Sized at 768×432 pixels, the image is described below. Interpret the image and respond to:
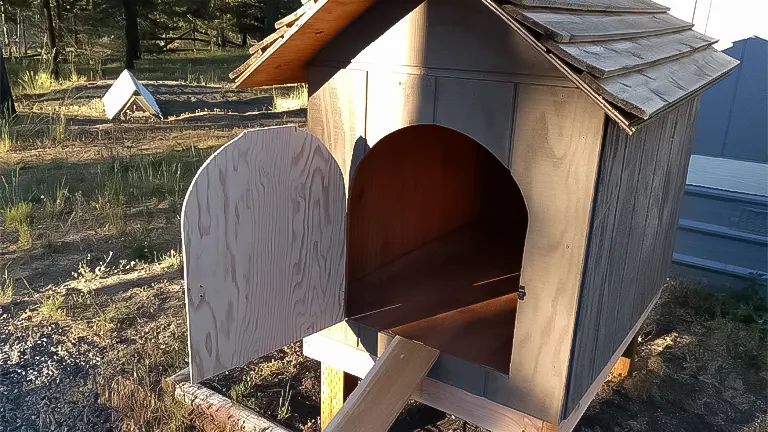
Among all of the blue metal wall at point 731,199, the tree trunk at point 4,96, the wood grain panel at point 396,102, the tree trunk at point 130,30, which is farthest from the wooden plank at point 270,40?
the tree trunk at point 130,30

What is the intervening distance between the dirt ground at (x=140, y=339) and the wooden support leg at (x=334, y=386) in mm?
340

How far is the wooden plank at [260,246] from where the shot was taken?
1.80 meters

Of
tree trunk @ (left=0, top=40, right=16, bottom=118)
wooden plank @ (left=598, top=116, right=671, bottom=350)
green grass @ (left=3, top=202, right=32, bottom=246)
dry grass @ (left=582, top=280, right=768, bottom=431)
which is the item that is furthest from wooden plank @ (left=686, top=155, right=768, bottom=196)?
tree trunk @ (left=0, top=40, right=16, bottom=118)

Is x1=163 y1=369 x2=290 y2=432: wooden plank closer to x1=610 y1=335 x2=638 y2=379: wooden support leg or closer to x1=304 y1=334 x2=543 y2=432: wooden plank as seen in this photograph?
x1=304 y1=334 x2=543 y2=432: wooden plank

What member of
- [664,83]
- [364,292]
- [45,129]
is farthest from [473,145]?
[45,129]

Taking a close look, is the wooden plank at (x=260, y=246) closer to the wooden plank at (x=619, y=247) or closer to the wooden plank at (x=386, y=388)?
the wooden plank at (x=386, y=388)

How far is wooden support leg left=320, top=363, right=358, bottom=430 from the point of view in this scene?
3080mm

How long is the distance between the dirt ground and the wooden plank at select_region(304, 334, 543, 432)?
85cm

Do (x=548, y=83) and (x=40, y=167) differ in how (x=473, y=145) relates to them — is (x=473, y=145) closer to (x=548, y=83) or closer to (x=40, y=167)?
(x=548, y=83)

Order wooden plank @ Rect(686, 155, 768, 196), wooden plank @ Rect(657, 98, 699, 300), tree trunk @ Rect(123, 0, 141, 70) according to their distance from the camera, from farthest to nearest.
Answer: tree trunk @ Rect(123, 0, 141, 70), wooden plank @ Rect(686, 155, 768, 196), wooden plank @ Rect(657, 98, 699, 300)

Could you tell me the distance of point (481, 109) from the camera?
78.7 inches

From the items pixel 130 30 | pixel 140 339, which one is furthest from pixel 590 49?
pixel 130 30

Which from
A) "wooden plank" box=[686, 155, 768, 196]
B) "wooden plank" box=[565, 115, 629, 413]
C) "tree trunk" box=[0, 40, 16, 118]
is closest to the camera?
"wooden plank" box=[565, 115, 629, 413]

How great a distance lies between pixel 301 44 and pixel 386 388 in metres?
1.30
